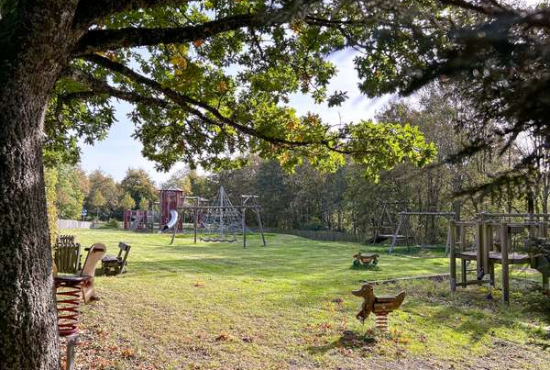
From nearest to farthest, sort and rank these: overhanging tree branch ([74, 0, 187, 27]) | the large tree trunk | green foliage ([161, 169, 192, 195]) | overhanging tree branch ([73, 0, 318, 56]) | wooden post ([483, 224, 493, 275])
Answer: the large tree trunk → overhanging tree branch ([74, 0, 187, 27]) → overhanging tree branch ([73, 0, 318, 56]) → wooden post ([483, 224, 493, 275]) → green foliage ([161, 169, 192, 195])

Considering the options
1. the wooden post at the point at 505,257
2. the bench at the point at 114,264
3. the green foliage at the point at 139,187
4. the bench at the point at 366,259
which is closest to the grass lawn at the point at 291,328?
the wooden post at the point at 505,257

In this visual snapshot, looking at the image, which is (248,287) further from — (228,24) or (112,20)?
(228,24)

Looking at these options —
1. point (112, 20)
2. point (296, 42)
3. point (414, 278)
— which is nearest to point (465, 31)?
point (296, 42)

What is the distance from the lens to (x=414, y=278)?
1162 cm

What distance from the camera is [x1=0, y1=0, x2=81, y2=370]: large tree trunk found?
298 cm

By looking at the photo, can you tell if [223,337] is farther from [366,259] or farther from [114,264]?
[366,259]

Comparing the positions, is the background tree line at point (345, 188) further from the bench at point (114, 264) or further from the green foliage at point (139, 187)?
the bench at point (114, 264)

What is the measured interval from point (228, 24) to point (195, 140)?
412cm

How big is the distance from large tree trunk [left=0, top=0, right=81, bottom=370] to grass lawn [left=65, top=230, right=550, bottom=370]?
202cm

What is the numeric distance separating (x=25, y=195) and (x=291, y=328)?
4.53 metres

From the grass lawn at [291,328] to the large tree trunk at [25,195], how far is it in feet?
6.64

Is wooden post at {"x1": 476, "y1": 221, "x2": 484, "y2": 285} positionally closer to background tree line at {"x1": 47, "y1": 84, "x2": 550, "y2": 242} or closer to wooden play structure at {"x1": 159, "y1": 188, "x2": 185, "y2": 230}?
background tree line at {"x1": 47, "y1": 84, "x2": 550, "y2": 242}

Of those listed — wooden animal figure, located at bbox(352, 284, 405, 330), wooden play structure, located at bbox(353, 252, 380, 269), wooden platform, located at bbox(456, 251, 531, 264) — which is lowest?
wooden play structure, located at bbox(353, 252, 380, 269)

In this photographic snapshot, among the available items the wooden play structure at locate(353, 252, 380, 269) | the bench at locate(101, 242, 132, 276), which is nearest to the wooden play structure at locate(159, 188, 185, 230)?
the wooden play structure at locate(353, 252, 380, 269)
